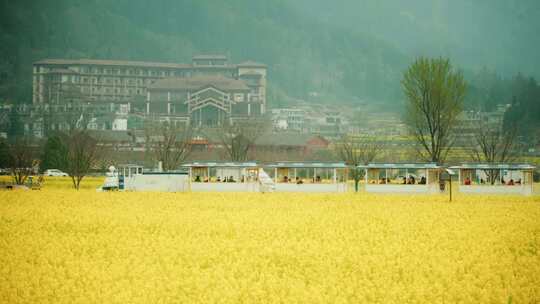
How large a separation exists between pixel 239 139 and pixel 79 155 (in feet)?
94.6

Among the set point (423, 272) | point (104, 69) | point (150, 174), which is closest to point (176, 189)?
point (150, 174)

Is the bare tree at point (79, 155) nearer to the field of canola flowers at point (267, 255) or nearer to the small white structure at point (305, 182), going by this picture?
the small white structure at point (305, 182)

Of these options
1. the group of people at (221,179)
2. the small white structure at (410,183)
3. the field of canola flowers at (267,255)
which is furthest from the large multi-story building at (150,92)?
the field of canola flowers at (267,255)

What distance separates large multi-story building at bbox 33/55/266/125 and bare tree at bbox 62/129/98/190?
210 feet

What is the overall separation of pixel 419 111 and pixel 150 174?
78.2 feet

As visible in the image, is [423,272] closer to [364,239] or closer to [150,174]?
[364,239]

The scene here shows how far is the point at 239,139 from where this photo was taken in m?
90.9

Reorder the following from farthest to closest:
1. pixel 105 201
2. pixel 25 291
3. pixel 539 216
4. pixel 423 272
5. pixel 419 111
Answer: pixel 419 111 → pixel 105 201 → pixel 539 216 → pixel 423 272 → pixel 25 291

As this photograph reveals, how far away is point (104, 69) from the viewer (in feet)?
646

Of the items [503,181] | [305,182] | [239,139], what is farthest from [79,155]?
[503,181]

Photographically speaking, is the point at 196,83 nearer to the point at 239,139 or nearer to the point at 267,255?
the point at 239,139

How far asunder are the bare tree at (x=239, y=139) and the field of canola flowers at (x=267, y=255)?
4838 centimetres

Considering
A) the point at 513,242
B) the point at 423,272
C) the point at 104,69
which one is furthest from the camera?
the point at 104,69

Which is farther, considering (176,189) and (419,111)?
(419,111)
